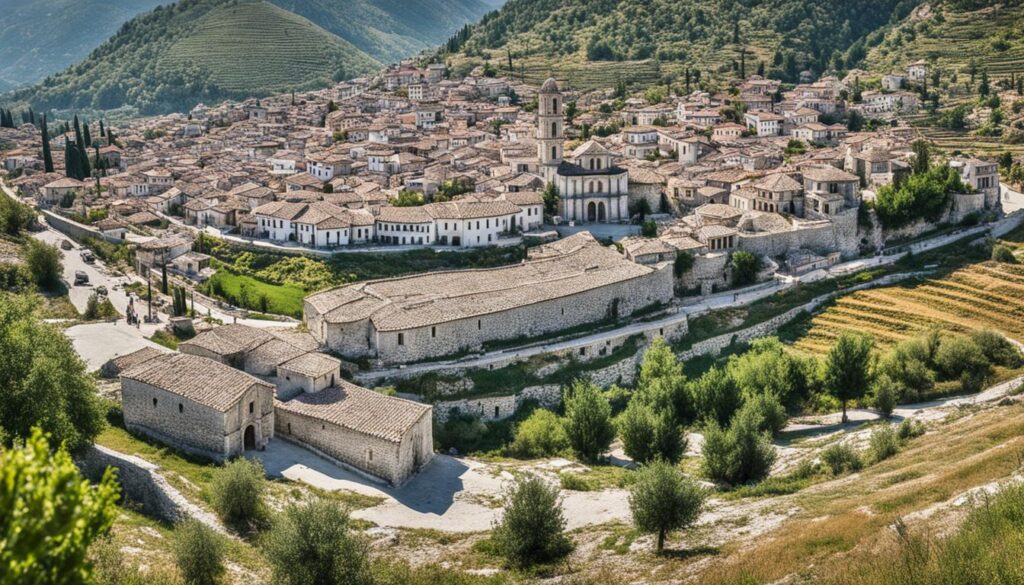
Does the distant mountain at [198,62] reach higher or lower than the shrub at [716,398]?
higher

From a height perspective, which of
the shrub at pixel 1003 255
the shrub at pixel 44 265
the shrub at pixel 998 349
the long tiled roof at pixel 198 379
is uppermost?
the shrub at pixel 44 265

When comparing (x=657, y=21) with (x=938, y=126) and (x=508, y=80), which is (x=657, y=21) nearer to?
(x=508, y=80)

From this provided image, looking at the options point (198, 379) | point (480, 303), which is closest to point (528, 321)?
point (480, 303)

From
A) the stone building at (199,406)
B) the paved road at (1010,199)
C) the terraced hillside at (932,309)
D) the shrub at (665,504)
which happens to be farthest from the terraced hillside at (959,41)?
the shrub at (665,504)

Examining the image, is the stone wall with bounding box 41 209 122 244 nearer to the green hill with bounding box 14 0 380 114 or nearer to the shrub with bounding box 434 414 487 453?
the shrub with bounding box 434 414 487 453

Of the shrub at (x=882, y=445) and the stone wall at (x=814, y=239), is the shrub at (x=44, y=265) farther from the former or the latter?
the shrub at (x=882, y=445)

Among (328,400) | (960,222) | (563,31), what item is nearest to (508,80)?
(563,31)

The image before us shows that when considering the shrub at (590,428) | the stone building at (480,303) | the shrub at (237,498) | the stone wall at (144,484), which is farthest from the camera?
the stone building at (480,303)
